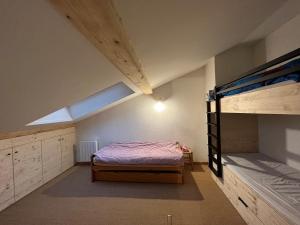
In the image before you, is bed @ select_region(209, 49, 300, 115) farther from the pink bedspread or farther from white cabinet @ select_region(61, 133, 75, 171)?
white cabinet @ select_region(61, 133, 75, 171)

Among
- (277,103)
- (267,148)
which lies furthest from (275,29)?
(277,103)

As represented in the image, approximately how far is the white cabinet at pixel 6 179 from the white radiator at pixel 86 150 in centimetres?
216

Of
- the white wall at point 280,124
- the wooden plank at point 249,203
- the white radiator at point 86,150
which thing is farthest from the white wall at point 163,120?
the wooden plank at point 249,203

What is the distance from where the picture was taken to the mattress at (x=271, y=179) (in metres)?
1.80

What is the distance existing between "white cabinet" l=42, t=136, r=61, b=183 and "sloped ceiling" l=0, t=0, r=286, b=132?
190cm

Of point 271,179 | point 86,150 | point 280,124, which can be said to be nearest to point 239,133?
point 280,124

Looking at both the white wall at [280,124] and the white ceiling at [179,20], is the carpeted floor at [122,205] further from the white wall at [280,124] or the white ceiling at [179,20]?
the white ceiling at [179,20]

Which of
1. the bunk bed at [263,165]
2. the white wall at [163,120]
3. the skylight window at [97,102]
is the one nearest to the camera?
the bunk bed at [263,165]

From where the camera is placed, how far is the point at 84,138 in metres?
5.31

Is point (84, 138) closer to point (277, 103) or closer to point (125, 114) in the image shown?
point (125, 114)

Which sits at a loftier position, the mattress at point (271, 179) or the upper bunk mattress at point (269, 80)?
the upper bunk mattress at point (269, 80)

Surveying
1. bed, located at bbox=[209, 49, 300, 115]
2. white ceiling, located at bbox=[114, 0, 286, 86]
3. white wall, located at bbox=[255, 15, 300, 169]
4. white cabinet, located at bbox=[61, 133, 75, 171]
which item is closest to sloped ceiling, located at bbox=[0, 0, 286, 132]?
white ceiling, located at bbox=[114, 0, 286, 86]

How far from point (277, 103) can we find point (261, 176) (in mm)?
1258

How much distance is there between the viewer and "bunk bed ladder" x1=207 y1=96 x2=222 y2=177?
346 centimetres
